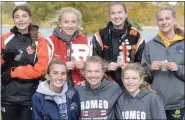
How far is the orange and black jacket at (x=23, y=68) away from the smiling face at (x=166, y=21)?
58.2 inches

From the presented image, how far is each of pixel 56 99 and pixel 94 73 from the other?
21.2 inches

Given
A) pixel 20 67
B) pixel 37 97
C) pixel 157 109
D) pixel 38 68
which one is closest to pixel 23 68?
pixel 20 67

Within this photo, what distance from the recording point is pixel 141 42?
15.3 feet

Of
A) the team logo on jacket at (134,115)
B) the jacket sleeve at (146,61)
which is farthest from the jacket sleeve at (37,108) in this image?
the jacket sleeve at (146,61)

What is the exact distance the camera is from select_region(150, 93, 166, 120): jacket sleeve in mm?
4023

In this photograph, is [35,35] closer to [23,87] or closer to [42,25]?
[23,87]

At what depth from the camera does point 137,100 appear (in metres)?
4.11

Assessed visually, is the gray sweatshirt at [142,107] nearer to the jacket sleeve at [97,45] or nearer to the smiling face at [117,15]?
the jacket sleeve at [97,45]

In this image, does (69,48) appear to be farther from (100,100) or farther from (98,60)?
(100,100)

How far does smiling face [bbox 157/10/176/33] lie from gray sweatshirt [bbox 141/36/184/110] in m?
0.16

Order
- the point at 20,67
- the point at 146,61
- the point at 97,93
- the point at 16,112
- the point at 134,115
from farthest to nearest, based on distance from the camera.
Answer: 1. the point at 146,61
2. the point at 16,112
3. the point at 20,67
4. the point at 97,93
5. the point at 134,115

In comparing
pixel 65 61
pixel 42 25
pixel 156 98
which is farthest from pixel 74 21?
pixel 42 25

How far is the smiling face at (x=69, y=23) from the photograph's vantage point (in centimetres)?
448

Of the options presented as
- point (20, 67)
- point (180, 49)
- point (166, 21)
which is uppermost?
point (166, 21)
